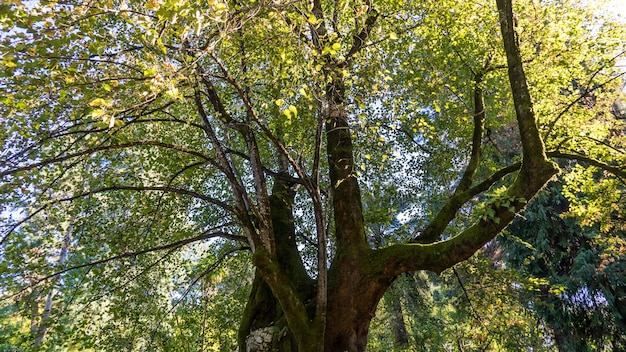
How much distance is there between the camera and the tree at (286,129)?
3.43 meters

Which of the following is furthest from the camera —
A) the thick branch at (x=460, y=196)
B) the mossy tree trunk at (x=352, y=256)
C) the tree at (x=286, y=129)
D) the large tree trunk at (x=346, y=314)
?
the thick branch at (x=460, y=196)

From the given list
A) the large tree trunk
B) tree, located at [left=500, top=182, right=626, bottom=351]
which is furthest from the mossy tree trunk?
tree, located at [left=500, top=182, right=626, bottom=351]

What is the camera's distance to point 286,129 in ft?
21.8

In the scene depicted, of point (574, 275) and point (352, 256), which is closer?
point (352, 256)

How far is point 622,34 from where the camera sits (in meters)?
6.48

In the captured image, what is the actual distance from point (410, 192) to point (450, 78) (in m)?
2.72

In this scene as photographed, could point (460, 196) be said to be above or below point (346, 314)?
above

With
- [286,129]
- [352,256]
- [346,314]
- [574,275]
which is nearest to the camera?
[346,314]

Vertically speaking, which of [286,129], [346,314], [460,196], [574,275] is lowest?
[346,314]

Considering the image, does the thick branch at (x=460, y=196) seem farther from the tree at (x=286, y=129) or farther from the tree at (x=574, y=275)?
the tree at (x=574, y=275)

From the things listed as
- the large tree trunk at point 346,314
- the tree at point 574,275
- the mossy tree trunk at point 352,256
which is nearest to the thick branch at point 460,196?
the mossy tree trunk at point 352,256

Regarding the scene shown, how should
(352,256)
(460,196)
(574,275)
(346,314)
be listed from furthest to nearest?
(574,275), (460,196), (352,256), (346,314)

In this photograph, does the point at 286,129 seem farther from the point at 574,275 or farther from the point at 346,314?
the point at 574,275

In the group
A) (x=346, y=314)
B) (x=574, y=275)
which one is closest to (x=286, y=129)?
(x=346, y=314)
